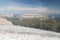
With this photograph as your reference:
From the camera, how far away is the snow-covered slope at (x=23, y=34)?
2512mm

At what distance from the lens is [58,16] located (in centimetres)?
264

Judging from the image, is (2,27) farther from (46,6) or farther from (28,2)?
(46,6)

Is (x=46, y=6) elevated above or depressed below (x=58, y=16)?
above

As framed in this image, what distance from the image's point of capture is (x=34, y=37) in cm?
251

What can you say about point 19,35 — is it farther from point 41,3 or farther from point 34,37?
point 41,3

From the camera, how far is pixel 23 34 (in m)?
2.57

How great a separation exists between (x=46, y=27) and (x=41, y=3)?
458 millimetres

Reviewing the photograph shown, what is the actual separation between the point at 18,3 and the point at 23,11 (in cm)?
18

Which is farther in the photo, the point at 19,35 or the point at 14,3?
the point at 14,3

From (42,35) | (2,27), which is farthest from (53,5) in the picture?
(2,27)

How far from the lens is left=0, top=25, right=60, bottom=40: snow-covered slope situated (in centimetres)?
251

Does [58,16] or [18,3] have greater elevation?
[18,3]

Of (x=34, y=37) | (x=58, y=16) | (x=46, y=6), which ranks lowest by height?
(x=34, y=37)

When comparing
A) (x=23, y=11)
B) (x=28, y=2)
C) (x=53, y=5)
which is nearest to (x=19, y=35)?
(x=23, y=11)
